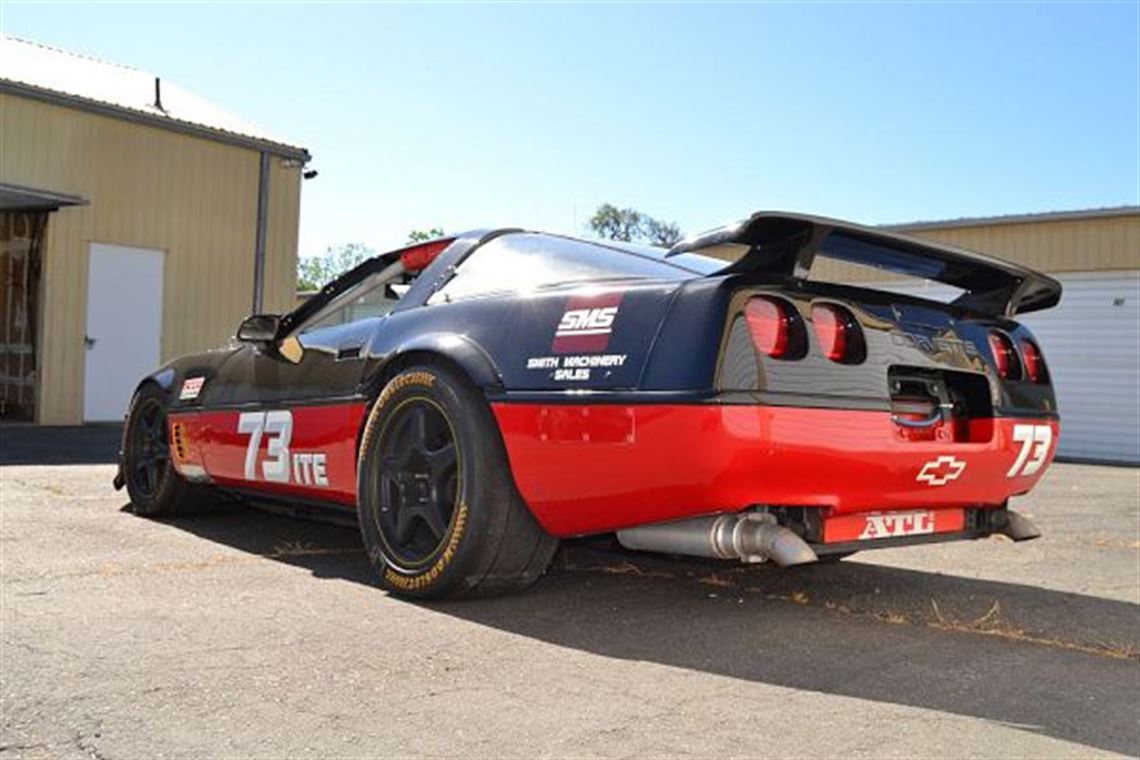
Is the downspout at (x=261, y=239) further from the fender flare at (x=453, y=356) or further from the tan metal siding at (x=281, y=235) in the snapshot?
the fender flare at (x=453, y=356)

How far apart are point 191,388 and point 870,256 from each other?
11.9ft

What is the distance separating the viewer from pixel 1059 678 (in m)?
3.08

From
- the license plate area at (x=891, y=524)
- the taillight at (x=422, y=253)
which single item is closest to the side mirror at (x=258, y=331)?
the taillight at (x=422, y=253)

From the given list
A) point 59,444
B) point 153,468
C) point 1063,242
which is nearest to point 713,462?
point 153,468

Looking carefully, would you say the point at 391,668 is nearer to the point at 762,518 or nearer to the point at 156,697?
the point at 156,697

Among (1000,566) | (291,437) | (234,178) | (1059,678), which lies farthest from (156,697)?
(234,178)

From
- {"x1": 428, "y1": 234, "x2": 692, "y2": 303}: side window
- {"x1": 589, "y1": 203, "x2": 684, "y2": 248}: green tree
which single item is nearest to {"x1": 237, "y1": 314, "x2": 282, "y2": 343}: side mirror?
{"x1": 428, "y1": 234, "x2": 692, "y2": 303}: side window

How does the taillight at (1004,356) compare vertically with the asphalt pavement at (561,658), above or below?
above

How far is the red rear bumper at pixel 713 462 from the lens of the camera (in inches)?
117

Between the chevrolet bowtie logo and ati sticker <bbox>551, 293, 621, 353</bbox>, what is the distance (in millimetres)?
1144

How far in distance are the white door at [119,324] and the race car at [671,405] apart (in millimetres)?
11465

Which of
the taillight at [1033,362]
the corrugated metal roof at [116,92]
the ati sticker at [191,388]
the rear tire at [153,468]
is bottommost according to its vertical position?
the rear tire at [153,468]

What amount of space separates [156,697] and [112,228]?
13856 mm

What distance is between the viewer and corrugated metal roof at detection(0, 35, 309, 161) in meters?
14.3
